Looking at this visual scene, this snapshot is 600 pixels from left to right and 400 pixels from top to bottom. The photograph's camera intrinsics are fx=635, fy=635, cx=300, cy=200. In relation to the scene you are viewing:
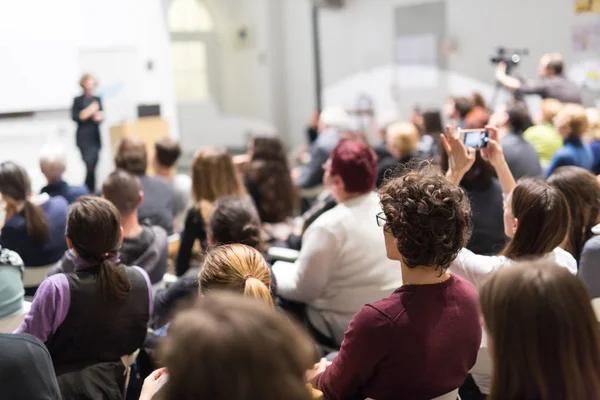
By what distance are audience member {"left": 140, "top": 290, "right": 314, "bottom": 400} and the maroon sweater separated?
68 cm

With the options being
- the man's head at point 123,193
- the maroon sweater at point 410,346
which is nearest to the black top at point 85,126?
the man's head at point 123,193

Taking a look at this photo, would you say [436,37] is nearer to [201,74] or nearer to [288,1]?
[288,1]

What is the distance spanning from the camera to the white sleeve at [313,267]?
2639 millimetres

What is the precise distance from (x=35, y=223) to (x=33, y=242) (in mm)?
102

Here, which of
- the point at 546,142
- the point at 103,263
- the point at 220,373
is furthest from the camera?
the point at 546,142

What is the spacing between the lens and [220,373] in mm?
910

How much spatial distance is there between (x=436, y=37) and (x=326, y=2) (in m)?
1.74

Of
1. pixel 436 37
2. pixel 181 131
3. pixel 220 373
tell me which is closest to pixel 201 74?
pixel 181 131

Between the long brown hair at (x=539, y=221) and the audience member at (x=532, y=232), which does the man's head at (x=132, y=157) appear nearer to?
the audience member at (x=532, y=232)

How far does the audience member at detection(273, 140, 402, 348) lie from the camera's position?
2.65 m

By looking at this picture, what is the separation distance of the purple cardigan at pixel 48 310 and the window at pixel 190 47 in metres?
8.20

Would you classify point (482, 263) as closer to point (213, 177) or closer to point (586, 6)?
point (213, 177)

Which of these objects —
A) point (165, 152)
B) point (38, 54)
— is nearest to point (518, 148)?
point (165, 152)

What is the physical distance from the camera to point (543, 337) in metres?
1.19
